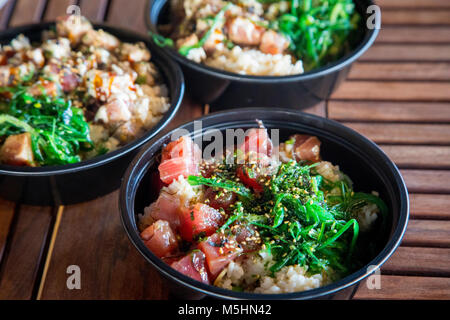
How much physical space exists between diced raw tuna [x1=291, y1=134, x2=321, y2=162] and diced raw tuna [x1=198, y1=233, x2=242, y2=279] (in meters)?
0.55

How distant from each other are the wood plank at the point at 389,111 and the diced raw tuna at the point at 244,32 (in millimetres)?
534

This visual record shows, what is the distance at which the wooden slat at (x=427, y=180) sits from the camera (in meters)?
2.33

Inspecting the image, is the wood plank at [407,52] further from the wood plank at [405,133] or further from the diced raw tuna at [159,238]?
the diced raw tuna at [159,238]

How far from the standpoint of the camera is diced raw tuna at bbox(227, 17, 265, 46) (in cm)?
261

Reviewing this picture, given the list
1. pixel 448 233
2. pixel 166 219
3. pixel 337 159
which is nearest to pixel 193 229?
pixel 166 219

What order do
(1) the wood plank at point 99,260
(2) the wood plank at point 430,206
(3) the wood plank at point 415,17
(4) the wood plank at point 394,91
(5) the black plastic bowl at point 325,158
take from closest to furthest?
(5) the black plastic bowl at point 325,158
(1) the wood plank at point 99,260
(2) the wood plank at point 430,206
(4) the wood plank at point 394,91
(3) the wood plank at point 415,17

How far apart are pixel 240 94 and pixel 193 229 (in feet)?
2.80

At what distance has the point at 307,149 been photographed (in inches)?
83.4

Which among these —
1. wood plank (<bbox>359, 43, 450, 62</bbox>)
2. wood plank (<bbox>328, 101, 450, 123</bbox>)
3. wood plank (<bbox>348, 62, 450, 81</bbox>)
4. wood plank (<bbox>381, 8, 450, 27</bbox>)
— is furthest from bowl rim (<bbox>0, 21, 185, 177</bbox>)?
wood plank (<bbox>381, 8, 450, 27</bbox>)

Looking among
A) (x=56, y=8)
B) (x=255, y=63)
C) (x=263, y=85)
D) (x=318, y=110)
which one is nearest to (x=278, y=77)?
(x=263, y=85)

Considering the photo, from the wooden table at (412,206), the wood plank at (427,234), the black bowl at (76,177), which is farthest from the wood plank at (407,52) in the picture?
the black bowl at (76,177)

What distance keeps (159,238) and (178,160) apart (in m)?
0.34
